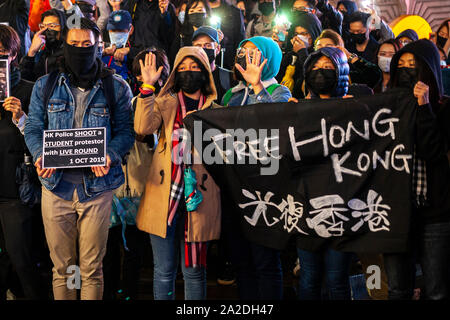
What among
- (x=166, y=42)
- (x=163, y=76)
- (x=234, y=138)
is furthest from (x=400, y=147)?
(x=166, y=42)

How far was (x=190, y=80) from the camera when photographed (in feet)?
14.1

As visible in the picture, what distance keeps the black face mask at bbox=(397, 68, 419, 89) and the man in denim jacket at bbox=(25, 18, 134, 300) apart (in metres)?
1.91

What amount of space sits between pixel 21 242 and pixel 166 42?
333 cm

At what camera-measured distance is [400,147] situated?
152 inches

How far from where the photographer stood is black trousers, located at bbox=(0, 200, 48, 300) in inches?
179

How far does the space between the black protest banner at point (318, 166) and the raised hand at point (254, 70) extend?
283 mm

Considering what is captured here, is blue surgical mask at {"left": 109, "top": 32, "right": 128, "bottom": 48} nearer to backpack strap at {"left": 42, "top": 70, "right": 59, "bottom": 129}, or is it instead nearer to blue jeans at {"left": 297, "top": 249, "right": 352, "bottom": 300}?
backpack strap at {"left": 42, "top": 70, "right": 59, "bottom": 129}

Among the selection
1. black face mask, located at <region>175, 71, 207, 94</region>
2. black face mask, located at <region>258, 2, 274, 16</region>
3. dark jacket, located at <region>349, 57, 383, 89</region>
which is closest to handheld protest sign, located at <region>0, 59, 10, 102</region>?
black face mask, located at <region>175, 71, 207, 94</region>

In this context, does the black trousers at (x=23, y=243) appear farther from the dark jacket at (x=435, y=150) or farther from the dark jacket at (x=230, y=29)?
the dark jacket at (x=230, y=29)

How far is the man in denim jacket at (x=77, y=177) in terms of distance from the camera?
4.17m

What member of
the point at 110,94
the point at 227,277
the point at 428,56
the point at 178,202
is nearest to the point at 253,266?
the point at 178,202

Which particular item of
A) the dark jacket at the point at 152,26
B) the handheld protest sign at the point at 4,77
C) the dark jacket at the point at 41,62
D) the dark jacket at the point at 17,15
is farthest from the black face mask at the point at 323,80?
the dark jacket at the point at 17,15

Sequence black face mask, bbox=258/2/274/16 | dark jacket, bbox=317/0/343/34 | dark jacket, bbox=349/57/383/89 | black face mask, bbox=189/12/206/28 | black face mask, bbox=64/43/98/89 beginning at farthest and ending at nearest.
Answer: black face mask, bbox=258/2/274/16 → dark jacket, bbox=317/0/343/34 → black face mask, bbox=189/12/206/28 → dark jacket, bbox=349/57/383/89 → black face mask, bbox=64/43/98/89

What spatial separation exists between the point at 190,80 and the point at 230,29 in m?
2.93
